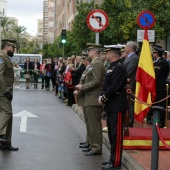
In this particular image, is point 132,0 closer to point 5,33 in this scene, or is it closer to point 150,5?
point 150,5

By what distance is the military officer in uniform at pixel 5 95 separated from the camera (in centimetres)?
989

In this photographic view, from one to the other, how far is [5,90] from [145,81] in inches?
117

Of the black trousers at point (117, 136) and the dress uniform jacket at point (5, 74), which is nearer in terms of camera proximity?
the black trousers at point (117, 136)

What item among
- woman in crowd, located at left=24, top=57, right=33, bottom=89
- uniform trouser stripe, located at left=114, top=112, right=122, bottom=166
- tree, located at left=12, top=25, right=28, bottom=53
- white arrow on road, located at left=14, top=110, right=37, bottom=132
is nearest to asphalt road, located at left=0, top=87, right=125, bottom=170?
white arrow on road, located at left=14, top=110, right=37, bottom=132

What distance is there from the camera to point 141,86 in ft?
27.6

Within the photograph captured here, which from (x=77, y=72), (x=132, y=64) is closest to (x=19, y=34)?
(x=77, y=72)

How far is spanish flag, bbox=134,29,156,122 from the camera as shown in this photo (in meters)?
8.21

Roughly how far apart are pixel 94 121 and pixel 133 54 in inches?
105

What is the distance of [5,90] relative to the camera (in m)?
9.92

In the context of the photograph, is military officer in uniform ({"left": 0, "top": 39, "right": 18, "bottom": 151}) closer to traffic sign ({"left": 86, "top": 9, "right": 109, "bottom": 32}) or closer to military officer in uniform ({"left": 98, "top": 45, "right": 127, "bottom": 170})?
military officer in uniform ({"left": 98, "top": 45, "right": 127, "bottom": 170})

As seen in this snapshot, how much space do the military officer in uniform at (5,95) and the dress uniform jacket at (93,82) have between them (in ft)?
4.78

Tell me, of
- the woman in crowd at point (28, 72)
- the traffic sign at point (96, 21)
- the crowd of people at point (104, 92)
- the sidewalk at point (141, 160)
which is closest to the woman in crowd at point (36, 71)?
the woman in crowd at point (28, 72)

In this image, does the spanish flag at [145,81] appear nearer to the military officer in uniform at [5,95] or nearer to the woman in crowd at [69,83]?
the military officer in uniform at [5,95]

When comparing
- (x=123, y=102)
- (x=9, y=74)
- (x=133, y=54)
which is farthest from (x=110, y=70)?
(x=133, y=54)
